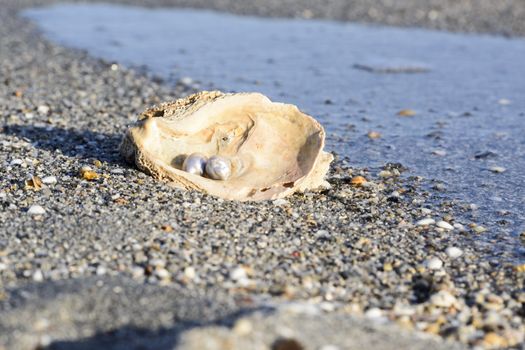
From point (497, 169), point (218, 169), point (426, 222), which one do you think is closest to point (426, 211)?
point (426, 222)

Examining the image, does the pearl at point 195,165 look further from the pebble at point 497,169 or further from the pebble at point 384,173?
the pebble at point 497,169

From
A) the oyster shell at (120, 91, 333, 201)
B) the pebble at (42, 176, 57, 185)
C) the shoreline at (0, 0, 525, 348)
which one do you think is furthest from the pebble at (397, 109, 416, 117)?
the pebble at (42, 176, 57, 185)

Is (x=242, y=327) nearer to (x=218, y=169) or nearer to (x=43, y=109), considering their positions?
(x=218, y=169)

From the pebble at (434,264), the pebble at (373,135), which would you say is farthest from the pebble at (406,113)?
the pebble at (434,264)

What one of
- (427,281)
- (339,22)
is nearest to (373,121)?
(427,281)

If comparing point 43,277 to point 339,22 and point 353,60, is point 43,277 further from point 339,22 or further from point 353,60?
point 339,22
